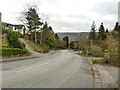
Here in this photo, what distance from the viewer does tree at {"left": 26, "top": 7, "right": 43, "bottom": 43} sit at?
4382 cm

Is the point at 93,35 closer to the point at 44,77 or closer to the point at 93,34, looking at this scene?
the point at 93,34

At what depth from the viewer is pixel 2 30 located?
80.8 ft

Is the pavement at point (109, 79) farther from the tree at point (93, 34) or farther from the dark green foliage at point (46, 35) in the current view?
the tree at point (93, 34)

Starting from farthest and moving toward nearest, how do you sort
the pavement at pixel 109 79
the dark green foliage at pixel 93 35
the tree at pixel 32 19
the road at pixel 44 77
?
the dark green foliage at pixel 93 35, the tree at pixel 32 19, the pavement at pixel 109 79, the road at pixel 44 77

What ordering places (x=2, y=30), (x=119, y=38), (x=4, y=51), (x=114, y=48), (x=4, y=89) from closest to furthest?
1. (x=4, y=89)
2. (x=119, y=38)
3. (x=114, y=48)
4. (x=4, y=51)
5. (x=2, y=30)

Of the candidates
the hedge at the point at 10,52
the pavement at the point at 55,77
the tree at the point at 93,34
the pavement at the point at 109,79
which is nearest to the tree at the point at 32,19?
the hedge at the point at 10,52

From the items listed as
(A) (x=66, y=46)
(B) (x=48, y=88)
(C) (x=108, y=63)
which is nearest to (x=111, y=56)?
(C) (x=108, y=63)

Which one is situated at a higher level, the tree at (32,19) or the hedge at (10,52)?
the tree at (32,19)

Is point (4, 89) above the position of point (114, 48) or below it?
below

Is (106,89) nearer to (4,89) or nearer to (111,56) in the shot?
(4,89)

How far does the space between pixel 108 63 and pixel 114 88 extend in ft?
38.3

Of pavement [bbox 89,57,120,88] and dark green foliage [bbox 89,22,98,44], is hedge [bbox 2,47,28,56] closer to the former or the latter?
pavement [bbox 89,57,120,88]

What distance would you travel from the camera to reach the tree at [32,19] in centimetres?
Answer: 4382

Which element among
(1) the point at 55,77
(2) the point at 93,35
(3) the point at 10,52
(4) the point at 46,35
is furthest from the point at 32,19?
(1) the point at 55,77
